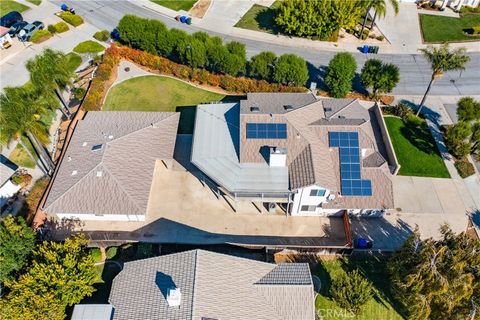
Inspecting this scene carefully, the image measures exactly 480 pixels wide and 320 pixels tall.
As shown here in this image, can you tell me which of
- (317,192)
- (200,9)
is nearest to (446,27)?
(200,9)

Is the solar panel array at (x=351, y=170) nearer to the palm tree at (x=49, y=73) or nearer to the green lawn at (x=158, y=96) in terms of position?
the green lawn at (x=158, y=96)

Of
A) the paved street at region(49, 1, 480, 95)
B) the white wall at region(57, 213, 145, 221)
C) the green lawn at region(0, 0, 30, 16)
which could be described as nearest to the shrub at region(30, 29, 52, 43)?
the paved street at region(49, 1, 480, 95)

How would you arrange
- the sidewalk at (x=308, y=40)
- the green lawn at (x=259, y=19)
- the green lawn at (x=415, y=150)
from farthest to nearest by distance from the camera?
1. the green lawn at (x=259, y=19)
2. the sidewalk at (x=308, y=40)
3. the green lawn at (x=415, y=150)

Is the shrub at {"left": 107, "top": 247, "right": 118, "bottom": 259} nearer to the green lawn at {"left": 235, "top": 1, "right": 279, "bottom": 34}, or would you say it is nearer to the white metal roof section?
the white metal roof section

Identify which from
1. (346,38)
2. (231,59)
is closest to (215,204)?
(231,59)

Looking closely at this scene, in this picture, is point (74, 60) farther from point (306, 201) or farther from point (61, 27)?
point (306, 201)

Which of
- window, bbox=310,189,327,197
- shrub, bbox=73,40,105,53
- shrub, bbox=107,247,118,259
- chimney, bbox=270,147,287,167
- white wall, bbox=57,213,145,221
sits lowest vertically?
shrub, bbox=107,247,118,259

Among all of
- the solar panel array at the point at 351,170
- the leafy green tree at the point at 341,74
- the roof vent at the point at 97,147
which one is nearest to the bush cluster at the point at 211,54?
the leafy green tree at the point at 341,74
